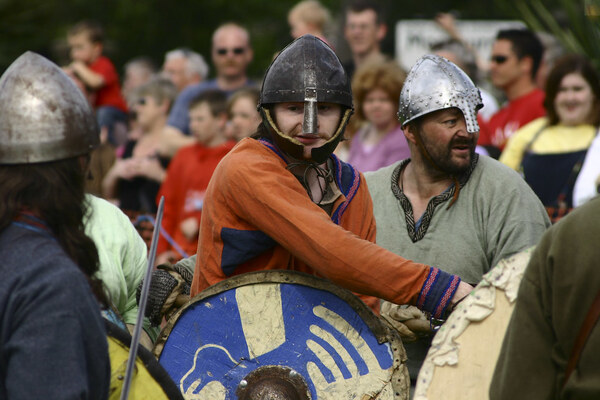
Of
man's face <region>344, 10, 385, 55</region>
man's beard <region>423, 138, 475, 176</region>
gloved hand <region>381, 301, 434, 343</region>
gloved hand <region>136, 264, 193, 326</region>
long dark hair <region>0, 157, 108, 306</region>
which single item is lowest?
gloved hand <region>381, 301, 434, 343</region>

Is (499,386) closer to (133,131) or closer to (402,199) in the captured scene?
(402,199)

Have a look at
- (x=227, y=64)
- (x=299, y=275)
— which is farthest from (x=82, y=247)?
(x=227, y=64)

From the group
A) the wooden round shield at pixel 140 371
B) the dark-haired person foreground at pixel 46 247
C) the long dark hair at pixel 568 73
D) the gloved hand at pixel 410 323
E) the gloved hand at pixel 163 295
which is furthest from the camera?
the long dark hair at pixel 568 73

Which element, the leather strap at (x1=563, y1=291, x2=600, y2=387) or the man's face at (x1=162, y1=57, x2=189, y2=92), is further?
the man's face at (x1=162, y1=57, x2=189, y2=92)

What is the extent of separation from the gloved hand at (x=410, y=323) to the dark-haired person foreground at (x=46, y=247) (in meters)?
1.93

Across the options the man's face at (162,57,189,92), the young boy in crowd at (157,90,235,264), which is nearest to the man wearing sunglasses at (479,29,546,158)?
the young boy in crowd at (157,90,235,264)

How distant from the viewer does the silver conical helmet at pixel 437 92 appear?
5.09 metres

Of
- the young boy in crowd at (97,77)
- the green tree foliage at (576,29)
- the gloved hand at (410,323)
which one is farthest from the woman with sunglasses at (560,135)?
the young boy in crowd at (97,77)

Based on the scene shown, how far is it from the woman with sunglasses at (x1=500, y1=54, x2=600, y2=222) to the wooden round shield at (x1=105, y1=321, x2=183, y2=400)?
3.91m

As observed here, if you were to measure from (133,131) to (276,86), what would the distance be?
5302 mm

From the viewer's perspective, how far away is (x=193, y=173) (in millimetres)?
7898

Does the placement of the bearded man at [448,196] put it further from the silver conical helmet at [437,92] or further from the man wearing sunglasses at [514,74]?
the man wearing sunglasses at [514,74]

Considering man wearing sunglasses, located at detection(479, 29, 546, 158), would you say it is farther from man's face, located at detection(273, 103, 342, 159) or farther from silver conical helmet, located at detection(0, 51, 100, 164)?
silver conical helmet, located at detection(0, 51, 100, 164)

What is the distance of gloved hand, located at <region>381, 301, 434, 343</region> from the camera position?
482 cm
